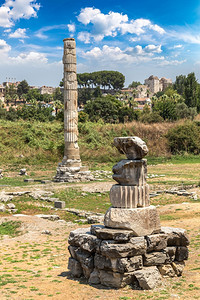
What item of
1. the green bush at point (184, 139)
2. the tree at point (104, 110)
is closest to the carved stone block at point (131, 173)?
the green bush at point (184, 139)

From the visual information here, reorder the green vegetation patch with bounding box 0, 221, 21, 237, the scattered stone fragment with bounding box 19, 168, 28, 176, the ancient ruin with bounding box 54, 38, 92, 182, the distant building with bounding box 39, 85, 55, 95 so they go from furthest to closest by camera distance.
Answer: the distant building with bounding box 39, 85, 55, 95
the scattered stone fragment with bounding box 19, 168, 28, 176
the ancient ruin with bounding box 54, 38, 92, 182
the green vegetation patch with bounding box 0, 221, 21, 237

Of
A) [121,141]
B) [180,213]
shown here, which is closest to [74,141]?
[180,213]

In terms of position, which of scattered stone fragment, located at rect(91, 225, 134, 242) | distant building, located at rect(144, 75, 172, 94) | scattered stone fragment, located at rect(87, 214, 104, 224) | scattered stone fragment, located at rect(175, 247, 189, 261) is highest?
distant building, located at rect(144, 75, 172, 94)

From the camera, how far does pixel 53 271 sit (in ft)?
28.2

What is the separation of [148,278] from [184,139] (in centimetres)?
3259

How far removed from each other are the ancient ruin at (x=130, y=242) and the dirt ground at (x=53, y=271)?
22 centimetres

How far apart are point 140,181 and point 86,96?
9101 cm

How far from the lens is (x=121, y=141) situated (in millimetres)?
8094

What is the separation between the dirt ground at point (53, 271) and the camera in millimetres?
6965

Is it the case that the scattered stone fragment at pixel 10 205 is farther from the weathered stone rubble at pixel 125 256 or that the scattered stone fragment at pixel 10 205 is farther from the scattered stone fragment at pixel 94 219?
the weathered stone rubble at pixel 125 256

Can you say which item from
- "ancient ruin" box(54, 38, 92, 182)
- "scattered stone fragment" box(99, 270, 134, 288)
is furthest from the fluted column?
"scattered stone fragment" box(99, 270, 134, 288)

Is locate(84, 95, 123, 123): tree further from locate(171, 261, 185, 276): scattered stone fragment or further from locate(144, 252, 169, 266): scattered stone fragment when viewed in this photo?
locate(144, 252, 169, 266): scattered stone fragment

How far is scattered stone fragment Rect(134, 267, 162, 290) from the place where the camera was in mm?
7109

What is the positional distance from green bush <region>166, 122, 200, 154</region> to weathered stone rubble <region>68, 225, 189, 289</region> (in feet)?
101
